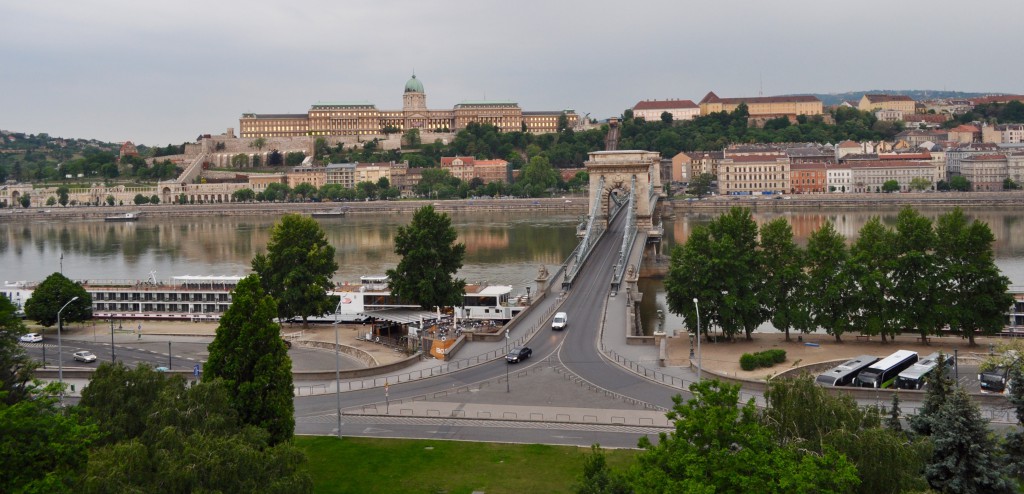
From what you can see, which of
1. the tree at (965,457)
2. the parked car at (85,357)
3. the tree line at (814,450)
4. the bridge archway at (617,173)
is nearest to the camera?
the tree line at (814,450)

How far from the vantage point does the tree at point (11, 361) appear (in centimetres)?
1491

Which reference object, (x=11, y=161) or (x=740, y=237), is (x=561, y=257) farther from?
(x=11, y=161)

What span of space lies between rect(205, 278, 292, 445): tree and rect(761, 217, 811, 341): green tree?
1706 cm

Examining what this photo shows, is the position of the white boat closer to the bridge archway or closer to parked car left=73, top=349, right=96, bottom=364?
the bridge archway

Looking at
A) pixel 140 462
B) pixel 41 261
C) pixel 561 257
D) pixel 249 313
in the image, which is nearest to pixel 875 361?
pixel 249 313

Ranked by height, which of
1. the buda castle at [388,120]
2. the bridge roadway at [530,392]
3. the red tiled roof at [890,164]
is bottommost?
the bridge roadway at [530,392]

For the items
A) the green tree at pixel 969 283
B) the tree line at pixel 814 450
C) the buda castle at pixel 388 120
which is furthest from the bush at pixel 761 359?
the buda castle at pixel 388 120

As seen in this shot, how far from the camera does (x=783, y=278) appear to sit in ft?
96.0

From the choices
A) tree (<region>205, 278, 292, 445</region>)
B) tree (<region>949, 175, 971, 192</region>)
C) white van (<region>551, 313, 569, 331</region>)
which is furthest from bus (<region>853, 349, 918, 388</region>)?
tree (<region>949, 175, 971, 192</region>)

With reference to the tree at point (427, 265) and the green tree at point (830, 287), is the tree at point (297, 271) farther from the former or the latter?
the green tree at point (830, 287)

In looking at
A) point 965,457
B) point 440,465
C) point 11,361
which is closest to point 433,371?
point 440,465

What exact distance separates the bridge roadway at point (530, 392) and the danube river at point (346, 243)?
295 inches

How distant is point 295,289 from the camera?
106 feet

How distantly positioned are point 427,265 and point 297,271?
4.48 meters
